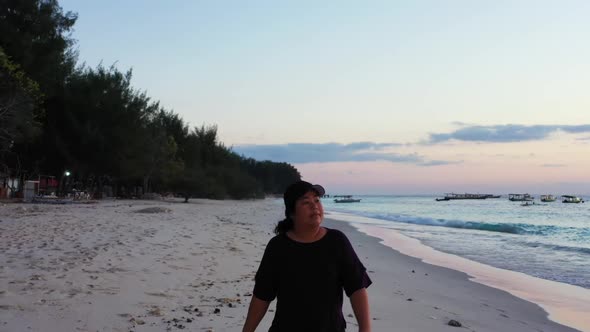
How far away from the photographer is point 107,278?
6.88 metres

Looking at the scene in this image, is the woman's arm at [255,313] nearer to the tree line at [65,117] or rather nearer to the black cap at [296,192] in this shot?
the black cap at [296,192]

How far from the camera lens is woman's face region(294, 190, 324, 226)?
273 cm

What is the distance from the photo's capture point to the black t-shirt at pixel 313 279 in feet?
8.74

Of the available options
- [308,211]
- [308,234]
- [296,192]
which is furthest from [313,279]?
[296,192]

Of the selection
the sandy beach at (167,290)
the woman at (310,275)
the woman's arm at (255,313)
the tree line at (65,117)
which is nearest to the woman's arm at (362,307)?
the woman at (310,275)

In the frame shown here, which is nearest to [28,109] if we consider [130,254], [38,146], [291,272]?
[38,146]

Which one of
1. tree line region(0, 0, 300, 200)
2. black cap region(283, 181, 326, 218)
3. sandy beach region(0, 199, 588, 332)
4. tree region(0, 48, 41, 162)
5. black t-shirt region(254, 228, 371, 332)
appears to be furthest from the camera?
tree line region(0, 0, 300, 200)

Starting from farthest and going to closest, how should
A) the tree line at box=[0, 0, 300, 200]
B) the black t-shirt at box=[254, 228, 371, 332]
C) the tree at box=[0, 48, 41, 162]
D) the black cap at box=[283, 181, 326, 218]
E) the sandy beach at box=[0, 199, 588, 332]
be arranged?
the tree line at box=[0, 0, 300, 200]
the tree at box=[0, 48, 41, 162]
the sandy beach at box=[0, 199, 588, 332]
the black cap at box=[283, 181, 326, 218]
the black t-shirt at box=[254, 228, 371, 332]

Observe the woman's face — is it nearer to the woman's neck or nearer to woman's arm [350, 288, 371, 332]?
the woman's neck

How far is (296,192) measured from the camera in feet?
9.33

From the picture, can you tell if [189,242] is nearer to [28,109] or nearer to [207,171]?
[28,109]

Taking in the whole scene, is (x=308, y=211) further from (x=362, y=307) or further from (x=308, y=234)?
(x=362, y=307)

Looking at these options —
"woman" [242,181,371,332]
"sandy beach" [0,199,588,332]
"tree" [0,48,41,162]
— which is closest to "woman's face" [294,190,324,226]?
"woman" [242,181,371,332]

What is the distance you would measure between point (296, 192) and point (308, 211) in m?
0.15
